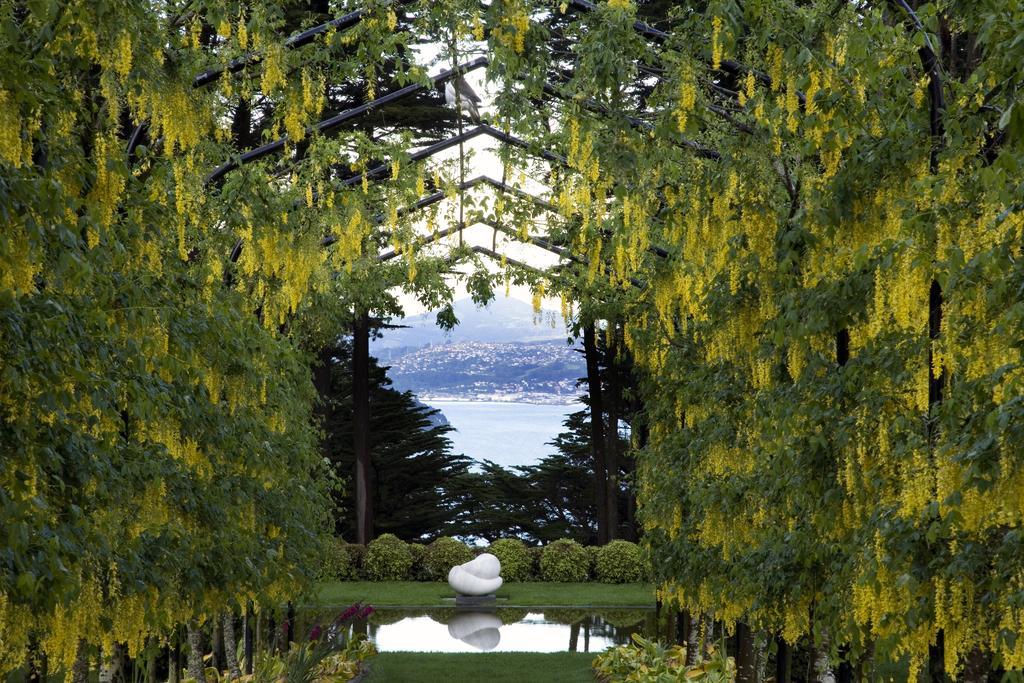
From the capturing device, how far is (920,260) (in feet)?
11.7

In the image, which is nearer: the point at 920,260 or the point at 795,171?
the point at 920,260

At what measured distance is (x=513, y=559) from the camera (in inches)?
815

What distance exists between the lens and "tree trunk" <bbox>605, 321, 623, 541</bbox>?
22016 millimetres

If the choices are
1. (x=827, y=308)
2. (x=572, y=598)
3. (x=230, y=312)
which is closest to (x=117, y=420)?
(x=230, y=312)

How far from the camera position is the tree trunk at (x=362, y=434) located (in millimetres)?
21750

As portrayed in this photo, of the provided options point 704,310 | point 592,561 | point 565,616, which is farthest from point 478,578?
point 704,310

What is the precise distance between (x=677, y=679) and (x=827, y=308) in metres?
5.93

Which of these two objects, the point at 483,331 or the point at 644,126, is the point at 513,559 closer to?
the point at 644,126

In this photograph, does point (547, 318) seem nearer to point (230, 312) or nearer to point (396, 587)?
point (396, 587)

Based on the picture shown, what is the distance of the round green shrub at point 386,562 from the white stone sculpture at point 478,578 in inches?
93.1

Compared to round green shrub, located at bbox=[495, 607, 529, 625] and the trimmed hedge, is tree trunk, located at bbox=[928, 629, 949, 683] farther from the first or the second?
the trimmed hedge

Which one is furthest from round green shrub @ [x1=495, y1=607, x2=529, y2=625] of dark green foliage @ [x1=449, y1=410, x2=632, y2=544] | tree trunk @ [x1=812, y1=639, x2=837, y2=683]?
tree trunk @ [x1=812, y1=639, x2=837, y2=683]

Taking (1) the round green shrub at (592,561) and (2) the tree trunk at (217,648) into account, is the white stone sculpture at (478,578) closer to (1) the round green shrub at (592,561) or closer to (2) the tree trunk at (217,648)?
(1) the round green shrub at (592,561)

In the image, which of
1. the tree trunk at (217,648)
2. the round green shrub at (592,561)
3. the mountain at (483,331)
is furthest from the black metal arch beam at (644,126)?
the mountain at (483,331)
